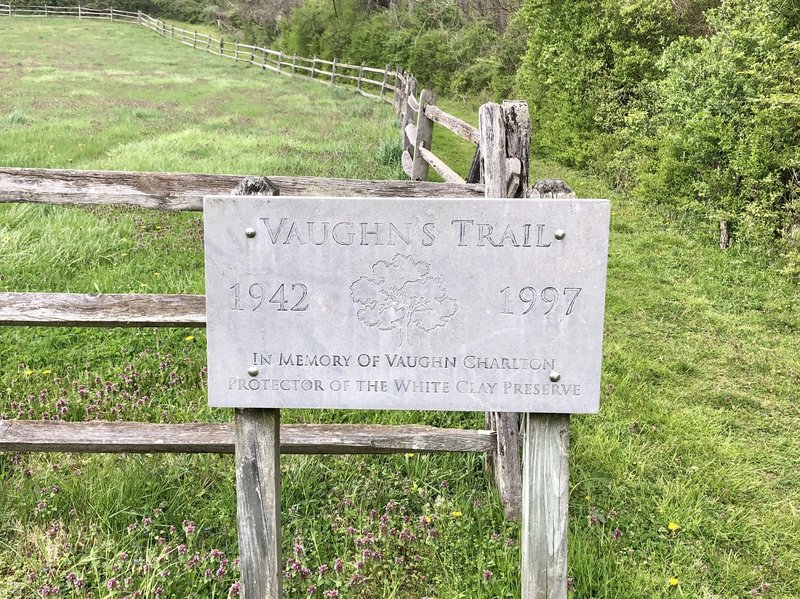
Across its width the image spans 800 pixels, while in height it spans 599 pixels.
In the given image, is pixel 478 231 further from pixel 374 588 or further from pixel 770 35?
pixel 770 35

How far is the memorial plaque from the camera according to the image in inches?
74.2

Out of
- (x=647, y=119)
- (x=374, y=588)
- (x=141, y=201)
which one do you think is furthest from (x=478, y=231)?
(x=647, y=119)

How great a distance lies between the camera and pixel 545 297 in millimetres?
1909

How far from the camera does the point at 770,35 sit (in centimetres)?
712

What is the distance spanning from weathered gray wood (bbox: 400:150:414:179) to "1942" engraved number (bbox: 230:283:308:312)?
7.22m

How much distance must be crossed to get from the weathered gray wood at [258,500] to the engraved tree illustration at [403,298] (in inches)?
19.7

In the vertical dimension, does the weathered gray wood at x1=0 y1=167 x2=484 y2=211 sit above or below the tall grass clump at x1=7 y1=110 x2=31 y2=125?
below

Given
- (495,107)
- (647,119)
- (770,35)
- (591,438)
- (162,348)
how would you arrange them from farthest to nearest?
(647,119) < (770,35) < (162,348) < (591,438) < (495,107)

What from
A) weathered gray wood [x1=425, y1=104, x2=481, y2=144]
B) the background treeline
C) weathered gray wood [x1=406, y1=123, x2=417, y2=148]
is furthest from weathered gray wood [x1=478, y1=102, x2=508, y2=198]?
weathered gray wood [x1=406, y1=123, x2=417, y2=148]

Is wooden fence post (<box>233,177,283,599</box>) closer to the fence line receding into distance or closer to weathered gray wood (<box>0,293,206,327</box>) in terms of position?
weathered gray wood (<box>0,293,206,327</box>)

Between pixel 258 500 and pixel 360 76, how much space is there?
2505cm

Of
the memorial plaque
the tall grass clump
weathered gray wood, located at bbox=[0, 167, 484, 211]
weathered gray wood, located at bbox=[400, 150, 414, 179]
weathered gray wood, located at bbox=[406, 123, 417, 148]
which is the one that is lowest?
the memorial plaque

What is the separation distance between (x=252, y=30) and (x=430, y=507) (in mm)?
41539

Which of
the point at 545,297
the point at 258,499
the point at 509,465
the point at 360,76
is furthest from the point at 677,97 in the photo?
the point at 360,76
